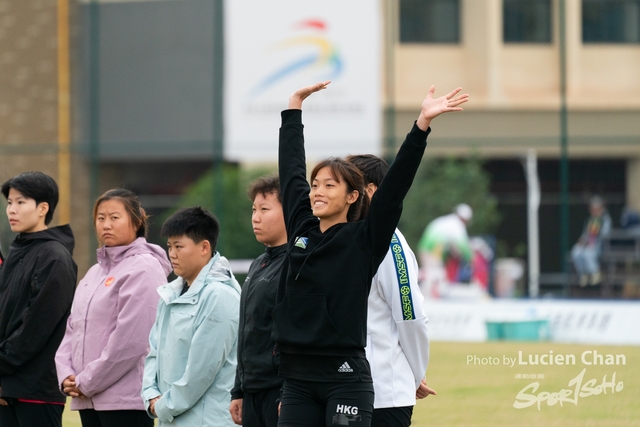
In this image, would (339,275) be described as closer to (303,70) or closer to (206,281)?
(206,281)

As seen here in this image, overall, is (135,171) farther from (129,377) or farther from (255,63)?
(129,377)

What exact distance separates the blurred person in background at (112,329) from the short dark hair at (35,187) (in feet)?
1.42

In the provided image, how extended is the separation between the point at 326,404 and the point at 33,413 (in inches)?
79.5

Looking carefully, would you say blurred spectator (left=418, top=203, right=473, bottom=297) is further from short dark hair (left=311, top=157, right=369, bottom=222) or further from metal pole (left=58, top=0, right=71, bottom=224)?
short dark hair (left=311, top=157, right=369, bottom=222)

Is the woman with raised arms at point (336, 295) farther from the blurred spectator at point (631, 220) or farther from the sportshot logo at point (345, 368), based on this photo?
the blurred spectator at point (631, 220)

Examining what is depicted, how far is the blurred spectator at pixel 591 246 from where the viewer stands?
20797 mm

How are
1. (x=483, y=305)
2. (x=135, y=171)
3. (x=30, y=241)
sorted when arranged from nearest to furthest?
(x=30, y=241) → (x=483, y=305) → (x=135, y=171)

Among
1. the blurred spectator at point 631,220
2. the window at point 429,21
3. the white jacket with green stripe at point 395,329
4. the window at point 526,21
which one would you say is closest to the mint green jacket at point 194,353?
the white jacket with green stripe at point 395,329

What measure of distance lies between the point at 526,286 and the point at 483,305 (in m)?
7.34

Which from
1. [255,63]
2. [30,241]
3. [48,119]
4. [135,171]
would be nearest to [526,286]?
[255,63]

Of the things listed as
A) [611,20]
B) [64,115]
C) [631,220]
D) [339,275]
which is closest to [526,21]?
[611,20]

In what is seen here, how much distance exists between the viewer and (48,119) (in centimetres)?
2259

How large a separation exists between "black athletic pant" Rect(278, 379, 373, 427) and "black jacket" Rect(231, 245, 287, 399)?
42 centimetres

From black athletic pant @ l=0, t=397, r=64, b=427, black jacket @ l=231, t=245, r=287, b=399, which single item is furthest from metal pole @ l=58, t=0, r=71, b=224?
black jacket @ l=231, t=245, r=287, b=399
